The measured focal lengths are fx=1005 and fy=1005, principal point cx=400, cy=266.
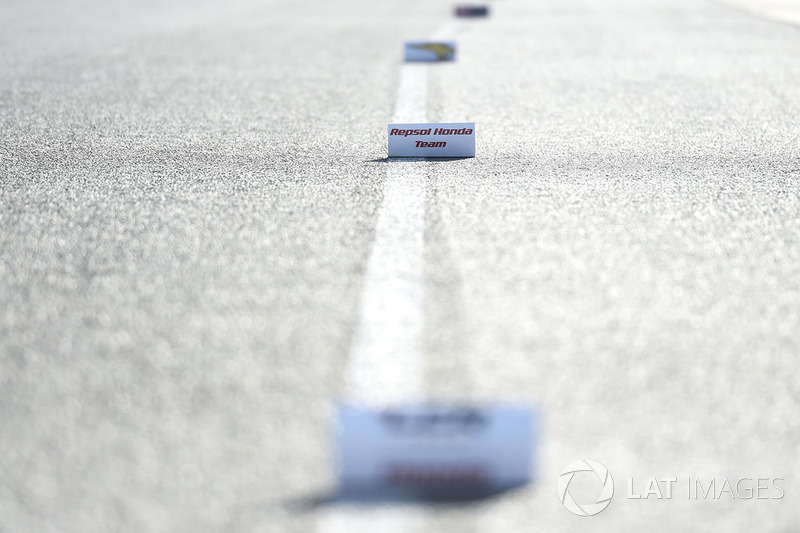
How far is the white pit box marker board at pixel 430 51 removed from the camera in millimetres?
9391

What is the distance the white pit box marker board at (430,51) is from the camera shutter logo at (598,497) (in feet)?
24.6

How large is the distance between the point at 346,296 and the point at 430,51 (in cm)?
664

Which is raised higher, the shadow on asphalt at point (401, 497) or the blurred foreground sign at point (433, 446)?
the blurred foreground sign at point (433, 446)

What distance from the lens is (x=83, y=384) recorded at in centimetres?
257

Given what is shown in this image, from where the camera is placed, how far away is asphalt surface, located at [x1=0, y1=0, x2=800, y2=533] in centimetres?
218

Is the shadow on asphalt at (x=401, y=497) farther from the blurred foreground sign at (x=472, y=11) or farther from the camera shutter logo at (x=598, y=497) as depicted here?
the blurred foreground sign at (x=472, y=11)

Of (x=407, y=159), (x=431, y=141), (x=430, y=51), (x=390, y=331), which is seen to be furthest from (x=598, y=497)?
(x=430, y=51)

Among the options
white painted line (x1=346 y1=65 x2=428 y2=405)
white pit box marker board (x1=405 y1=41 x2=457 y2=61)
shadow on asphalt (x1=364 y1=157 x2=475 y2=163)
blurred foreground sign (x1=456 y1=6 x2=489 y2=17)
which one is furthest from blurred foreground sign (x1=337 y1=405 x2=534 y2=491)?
blurred foreground sign (x1=456 y1=6 x2=489 y2=17)

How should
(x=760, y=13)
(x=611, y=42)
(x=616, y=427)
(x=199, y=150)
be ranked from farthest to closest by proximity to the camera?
(x=760, y=13) → (x=611, y=42) → (x=199, y=150) → (x=616, y=427)

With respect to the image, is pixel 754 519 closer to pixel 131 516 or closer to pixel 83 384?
pixel 131 516

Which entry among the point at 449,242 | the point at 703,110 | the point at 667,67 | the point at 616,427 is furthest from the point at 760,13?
the point at 616,427

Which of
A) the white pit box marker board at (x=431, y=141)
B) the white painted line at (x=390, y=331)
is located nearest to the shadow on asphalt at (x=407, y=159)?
the white pit box marker board at (x=431, y=141)

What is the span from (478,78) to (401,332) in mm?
5874

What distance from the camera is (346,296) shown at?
3.15 m
